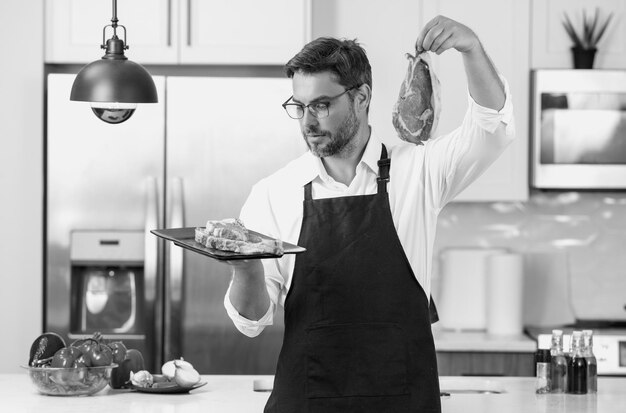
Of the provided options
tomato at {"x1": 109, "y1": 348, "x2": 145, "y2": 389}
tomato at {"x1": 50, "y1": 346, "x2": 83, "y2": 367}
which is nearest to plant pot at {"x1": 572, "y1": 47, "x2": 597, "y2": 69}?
A: tomato at {"x1": 109, "y1": 348, "x2": 145, "y2": 389}

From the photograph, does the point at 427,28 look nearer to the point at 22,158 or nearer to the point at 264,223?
the point at 264,223

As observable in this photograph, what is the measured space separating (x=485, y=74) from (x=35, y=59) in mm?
2422

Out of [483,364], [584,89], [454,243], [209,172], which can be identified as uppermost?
[584,89]

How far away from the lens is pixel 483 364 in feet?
13.2

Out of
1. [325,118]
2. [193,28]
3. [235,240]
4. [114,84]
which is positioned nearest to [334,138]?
[325,118]

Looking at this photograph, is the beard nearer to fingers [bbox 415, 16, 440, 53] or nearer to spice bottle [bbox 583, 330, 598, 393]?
fingers [bbox 415, 16, 440, 53]

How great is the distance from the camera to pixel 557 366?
277cm

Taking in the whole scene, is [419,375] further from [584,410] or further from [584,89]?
[584,89]

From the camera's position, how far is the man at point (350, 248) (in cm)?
231

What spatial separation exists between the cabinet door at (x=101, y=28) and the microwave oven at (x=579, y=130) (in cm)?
149

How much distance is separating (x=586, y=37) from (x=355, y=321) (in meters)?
2.34

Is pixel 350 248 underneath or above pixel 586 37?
underneath

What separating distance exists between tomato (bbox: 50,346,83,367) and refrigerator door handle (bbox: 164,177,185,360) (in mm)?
1214

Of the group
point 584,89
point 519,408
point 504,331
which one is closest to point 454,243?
point 504,331
